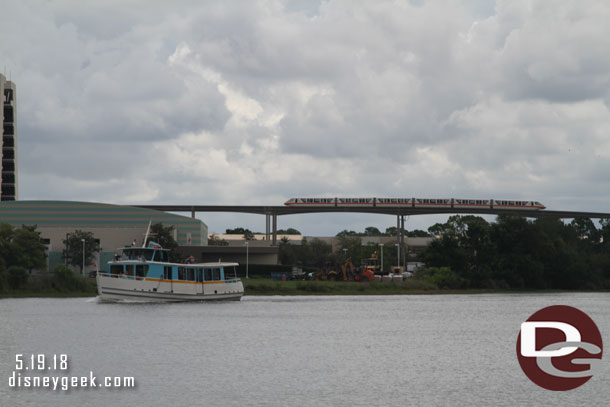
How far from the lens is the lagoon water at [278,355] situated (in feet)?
104

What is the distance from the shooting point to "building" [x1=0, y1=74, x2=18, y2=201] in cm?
18538

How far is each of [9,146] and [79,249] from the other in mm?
61828

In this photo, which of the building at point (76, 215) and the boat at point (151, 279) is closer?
the boat at point (151, 279)

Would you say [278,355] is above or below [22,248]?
below

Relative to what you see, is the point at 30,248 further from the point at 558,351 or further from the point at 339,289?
the point at 558,351

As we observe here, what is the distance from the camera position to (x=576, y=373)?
3747 centimetres

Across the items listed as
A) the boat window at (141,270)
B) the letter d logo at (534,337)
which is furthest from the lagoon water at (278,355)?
the boat window at (141,270)

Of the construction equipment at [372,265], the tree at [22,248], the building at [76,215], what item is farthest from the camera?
the building at [76,215]

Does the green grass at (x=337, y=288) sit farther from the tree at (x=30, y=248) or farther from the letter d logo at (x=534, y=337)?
the letter d logo at (x=534, y=337)

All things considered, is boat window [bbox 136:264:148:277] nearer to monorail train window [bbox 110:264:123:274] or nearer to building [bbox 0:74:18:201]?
monorail train window [bbox 110:264:123:274]

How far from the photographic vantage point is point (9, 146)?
185750 millimetres

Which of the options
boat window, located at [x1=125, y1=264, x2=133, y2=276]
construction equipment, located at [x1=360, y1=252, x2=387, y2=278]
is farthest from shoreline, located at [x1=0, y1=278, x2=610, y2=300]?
construction equipment, located at [x1=360, y1=252, x2=387, y2=278]

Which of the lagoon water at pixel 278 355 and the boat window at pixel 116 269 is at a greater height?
the boat window at pixel 116 269

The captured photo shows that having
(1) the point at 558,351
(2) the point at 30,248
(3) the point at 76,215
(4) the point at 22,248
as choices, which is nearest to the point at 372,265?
(3) the point at 76,215
